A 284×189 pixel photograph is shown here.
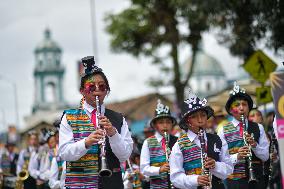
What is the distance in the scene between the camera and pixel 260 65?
1614 centimetres

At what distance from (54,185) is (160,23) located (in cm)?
1720

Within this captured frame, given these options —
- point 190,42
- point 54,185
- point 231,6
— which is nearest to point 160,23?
point 190,42

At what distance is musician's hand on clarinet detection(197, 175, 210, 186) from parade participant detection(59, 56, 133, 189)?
2.93 feet

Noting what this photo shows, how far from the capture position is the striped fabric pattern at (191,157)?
322 inches

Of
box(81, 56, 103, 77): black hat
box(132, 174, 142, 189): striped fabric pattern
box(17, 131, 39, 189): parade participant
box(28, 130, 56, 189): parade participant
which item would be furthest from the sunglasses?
box(17, 131, 39, 189): parade participant

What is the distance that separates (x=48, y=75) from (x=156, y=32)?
114438mm

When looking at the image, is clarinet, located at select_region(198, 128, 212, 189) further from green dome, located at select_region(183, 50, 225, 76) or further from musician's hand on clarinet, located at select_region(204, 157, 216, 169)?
green dome, located at select_region(183, 50, 225, 76)

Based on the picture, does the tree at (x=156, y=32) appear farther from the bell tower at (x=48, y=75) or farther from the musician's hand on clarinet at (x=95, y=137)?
the bell tower at (x=48, y=75)

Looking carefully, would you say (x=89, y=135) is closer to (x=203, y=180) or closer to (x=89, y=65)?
(x=89, y=65)

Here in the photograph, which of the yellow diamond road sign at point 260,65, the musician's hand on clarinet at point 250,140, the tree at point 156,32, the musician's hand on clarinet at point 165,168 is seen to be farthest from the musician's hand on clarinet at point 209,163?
the tree at point 156,32

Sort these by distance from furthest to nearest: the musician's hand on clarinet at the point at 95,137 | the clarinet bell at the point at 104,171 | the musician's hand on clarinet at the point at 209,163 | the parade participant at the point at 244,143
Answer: the parade participant at the point at 244,143
the musician's hand on clarinet at the point at 209,163
the musician's hand on clarinet at the point at 95,137
the clarinet bell at the point at 104,171

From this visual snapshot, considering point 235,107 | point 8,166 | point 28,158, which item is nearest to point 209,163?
point 235,107

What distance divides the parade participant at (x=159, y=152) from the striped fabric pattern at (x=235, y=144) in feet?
3.69

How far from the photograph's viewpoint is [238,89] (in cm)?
1044
